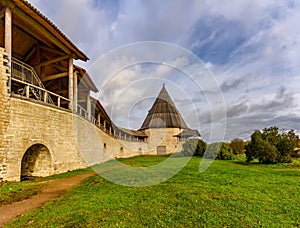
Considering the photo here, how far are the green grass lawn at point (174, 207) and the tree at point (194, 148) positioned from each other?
1773cm

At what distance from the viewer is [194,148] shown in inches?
998

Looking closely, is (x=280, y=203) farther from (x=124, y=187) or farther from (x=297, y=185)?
(x=124, y=187)

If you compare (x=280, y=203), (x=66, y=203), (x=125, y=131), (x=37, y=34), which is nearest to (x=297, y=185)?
(x=280, y=203)

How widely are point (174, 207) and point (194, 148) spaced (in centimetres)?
2051

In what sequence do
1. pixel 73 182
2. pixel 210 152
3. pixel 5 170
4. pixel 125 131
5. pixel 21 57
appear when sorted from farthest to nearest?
pixel 125 131
pixel 210 152
pixel 21 57
pixel 73 182
pixel 5 170

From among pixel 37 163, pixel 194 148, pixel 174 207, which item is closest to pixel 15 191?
pixel 37 163

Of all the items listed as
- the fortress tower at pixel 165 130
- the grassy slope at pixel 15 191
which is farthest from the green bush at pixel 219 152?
the grassy slope at pixel 15 191

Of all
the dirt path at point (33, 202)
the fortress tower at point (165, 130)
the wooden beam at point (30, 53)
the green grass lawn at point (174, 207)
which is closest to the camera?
the green grass lawn at point (174, 207)

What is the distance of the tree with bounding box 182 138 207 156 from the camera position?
2536 cm

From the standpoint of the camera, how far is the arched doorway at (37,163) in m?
11.4

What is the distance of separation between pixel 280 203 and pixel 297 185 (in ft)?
8.93

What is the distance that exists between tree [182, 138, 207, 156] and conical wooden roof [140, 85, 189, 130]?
11.6m

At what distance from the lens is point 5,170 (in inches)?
340

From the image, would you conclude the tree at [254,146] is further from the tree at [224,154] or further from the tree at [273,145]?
the tree at [224,154]
